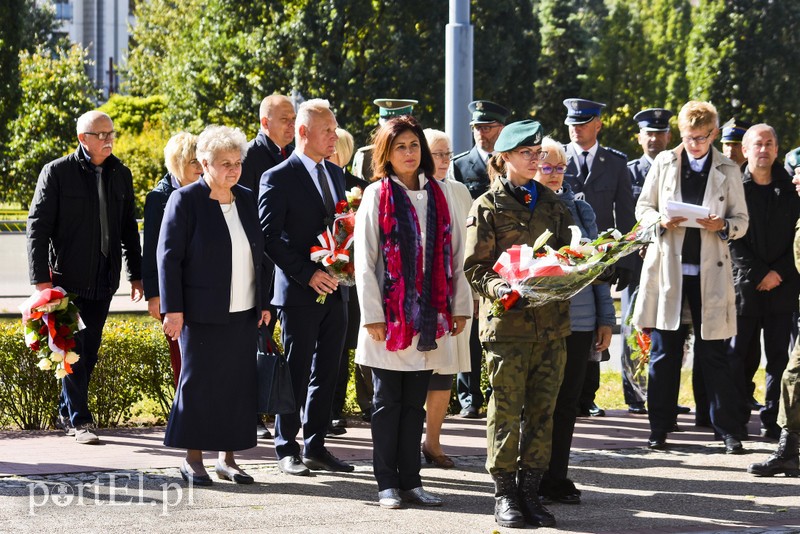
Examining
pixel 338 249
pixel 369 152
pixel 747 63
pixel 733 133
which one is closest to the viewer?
pixel 338 249

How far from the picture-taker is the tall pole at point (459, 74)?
38.9 feet

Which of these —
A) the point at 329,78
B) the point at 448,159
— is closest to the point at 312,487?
the point at 448,159

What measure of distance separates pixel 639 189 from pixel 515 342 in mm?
4427

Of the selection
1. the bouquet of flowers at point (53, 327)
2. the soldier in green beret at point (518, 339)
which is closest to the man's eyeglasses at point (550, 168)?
the soldier in green beret at point (518, 339)

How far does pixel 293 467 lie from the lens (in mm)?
7688

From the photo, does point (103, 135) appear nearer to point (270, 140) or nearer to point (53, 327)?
point (270, 140)

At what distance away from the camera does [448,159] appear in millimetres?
8602

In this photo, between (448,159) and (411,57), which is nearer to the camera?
(448,159)

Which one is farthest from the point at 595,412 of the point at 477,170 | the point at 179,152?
the point at 179,152

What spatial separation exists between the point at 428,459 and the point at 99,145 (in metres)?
3.13

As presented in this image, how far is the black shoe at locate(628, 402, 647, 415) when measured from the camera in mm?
10422

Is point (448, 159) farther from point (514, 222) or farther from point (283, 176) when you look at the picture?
point (514, 222)

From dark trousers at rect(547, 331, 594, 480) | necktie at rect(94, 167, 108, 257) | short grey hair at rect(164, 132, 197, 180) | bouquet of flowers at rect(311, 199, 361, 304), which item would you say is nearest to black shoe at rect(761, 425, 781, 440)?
dark trousers at rect(547, 331, 594, 480)

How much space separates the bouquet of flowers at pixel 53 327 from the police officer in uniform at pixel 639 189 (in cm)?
442
